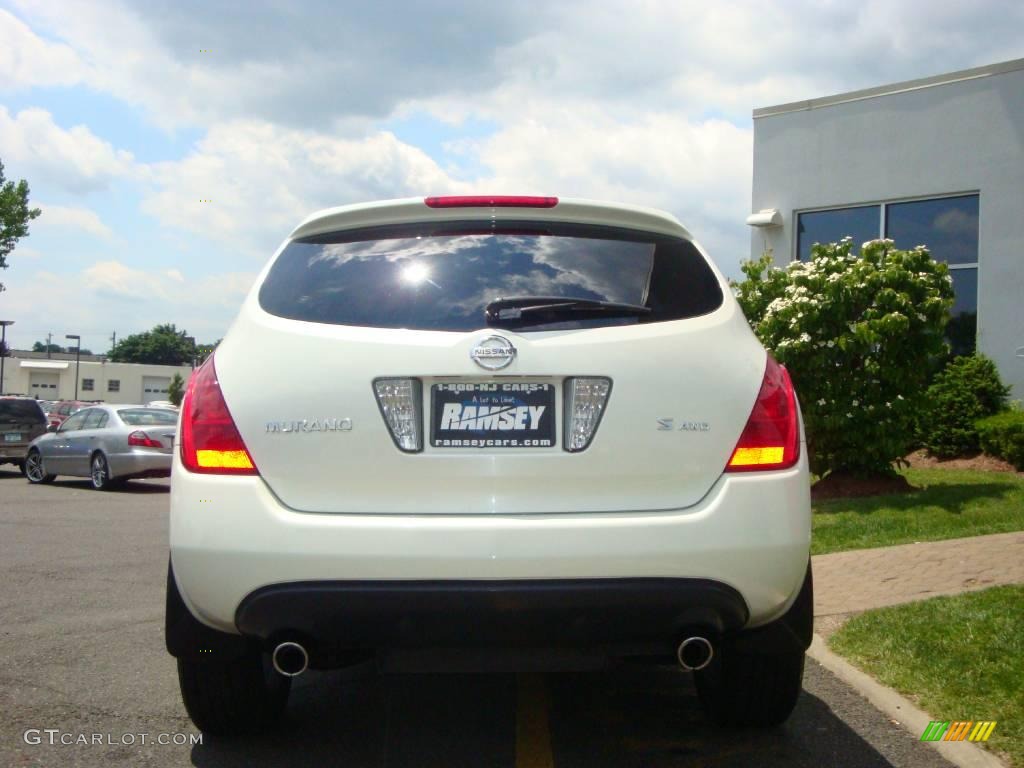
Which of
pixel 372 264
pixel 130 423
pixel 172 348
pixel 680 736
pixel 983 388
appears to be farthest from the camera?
pixel 172 348

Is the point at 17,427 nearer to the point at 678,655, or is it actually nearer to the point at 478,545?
the point at 478,545

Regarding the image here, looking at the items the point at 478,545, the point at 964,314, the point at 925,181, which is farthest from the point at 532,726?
the point at 925,181

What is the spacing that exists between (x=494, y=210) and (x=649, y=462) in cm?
104

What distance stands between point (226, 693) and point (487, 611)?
1184 millimetres

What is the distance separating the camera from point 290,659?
3207 millimetres

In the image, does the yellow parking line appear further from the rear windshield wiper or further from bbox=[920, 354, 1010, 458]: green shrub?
bbox=[920, 354, 1010, 458]: green shrub

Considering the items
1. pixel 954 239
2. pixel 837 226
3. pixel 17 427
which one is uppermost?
pixel 837 226

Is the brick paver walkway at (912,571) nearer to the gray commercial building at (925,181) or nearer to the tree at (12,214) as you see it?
the gray commercial building at (925,181)

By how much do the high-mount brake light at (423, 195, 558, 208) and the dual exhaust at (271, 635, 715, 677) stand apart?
1491 millimetres

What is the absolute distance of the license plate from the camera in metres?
3.12

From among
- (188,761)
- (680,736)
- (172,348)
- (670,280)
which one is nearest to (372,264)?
(670,280)

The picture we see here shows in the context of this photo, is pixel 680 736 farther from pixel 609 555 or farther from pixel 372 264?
pixel 372 264

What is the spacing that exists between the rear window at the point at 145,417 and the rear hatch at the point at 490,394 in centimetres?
1448

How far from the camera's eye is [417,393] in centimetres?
315
